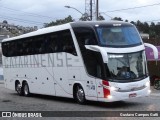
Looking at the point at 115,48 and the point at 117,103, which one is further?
the point at 117,103

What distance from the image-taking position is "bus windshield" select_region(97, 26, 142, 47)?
18.3 m

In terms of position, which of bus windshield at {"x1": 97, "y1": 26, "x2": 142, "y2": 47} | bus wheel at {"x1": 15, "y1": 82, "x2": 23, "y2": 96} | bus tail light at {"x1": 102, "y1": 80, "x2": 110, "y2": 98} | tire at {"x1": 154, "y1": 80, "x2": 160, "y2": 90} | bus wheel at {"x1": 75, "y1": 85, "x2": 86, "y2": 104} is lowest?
tire at {"x1": 154, "y1": 80, "x2": 160, "y2": 90}

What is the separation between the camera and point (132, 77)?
59.4 ft

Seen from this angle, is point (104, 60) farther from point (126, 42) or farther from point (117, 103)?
point (117, 103)

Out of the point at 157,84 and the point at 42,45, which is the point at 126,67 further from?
the point at 157,84

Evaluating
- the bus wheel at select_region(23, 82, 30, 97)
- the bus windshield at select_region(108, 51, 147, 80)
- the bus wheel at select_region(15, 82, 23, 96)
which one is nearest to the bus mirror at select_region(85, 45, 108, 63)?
the bus windshield at select_region(108, 51, 147, 80)

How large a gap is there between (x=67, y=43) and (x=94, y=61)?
7.73 ft

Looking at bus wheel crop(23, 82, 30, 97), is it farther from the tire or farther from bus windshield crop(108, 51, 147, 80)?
the tire

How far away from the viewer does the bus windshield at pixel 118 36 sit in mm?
18281

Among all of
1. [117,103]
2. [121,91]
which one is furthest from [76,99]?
[121,91]

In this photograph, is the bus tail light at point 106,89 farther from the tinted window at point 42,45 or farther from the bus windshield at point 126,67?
the tinted window at point 42,45

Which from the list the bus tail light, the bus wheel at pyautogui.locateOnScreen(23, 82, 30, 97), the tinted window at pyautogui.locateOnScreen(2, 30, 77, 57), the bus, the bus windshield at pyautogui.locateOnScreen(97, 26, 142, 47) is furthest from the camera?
the bus wheel at pyautogui.locateOnScreen(23, 82, 30, 97)

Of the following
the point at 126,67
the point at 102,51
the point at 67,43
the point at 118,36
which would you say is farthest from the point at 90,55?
the point at 67,43

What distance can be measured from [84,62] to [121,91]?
88.9 inches
